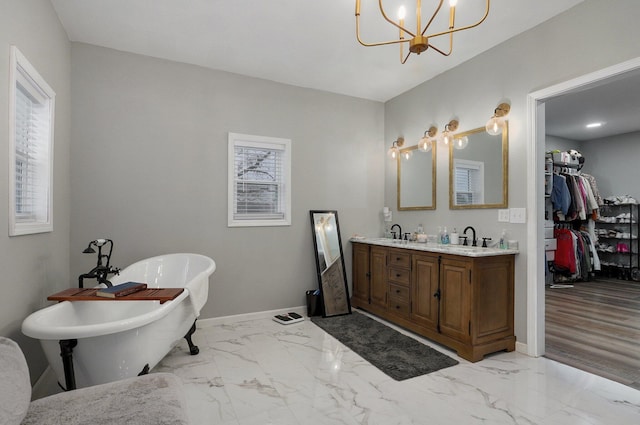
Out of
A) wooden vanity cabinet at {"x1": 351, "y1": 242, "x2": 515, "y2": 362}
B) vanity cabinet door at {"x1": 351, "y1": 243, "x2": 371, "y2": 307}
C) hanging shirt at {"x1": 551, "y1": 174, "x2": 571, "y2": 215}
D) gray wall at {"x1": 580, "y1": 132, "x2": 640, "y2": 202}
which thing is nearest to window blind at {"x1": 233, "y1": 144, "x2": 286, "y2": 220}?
vanity cabinet door at {"x1": 351, "y1": 243, "x2": 371, "y2": 307}

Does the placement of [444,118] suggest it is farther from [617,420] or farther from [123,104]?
[123,104]

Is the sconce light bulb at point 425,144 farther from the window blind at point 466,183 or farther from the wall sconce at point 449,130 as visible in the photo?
the window blind at point 466,183

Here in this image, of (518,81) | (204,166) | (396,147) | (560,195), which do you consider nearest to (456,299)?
(518,81)

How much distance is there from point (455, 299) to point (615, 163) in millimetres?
6154

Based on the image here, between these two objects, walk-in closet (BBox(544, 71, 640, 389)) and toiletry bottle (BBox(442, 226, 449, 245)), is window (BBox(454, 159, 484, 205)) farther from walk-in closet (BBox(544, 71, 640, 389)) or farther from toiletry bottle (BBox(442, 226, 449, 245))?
walk-in closet (BBox(544, 71, 640, 389))

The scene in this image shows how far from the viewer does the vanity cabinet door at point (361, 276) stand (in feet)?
13.5

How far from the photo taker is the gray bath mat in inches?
104

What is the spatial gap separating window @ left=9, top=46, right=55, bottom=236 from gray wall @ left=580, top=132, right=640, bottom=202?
8.80 m

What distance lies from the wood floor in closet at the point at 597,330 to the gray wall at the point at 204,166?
239cm

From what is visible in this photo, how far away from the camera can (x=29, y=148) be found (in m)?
2.39

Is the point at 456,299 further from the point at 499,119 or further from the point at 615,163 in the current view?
the point at 615,163

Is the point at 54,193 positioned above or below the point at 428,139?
below

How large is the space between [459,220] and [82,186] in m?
3.73

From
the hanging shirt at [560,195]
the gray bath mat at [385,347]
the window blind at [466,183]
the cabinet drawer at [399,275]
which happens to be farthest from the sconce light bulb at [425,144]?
the hanging shirt at [560,195]
